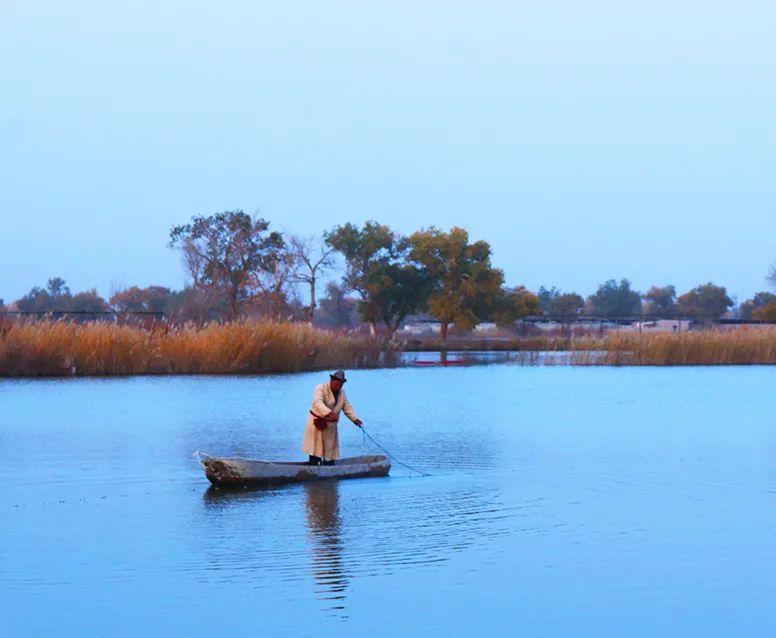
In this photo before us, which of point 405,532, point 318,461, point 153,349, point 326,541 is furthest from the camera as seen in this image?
point 153,349

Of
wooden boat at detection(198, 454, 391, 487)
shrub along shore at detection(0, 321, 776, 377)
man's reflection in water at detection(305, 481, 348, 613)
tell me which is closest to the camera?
man's reflection in water at detection(305, 481, 348, 613)

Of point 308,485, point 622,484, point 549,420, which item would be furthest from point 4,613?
point 549,420

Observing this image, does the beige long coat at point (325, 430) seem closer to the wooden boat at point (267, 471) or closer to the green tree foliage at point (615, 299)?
the wooden boat at point (267, 471)

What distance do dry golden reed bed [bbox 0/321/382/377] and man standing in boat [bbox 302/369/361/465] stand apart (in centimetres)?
2308

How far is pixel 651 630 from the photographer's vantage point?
9.27m

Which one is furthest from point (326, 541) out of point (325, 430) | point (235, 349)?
point (235, 349)

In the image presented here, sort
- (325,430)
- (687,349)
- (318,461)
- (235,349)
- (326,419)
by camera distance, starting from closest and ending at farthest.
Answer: (326,419) → (325,430) → (318,461) → (235,349) → (687,349)

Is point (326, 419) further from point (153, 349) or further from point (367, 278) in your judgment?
point (367, 278)

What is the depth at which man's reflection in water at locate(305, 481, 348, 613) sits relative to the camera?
34.0ft

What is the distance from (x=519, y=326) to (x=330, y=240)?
15.7 m

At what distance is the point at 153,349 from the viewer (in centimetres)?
3941

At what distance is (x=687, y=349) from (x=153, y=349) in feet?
61.4

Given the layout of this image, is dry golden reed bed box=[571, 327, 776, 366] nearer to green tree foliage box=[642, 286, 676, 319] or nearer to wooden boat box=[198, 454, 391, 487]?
wooden boat box=[198, 454, 391, 487]

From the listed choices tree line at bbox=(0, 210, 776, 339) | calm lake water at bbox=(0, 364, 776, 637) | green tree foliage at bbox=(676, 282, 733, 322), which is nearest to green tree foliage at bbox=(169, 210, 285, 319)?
tree line at bbox=(0, 210, 776, 339)
